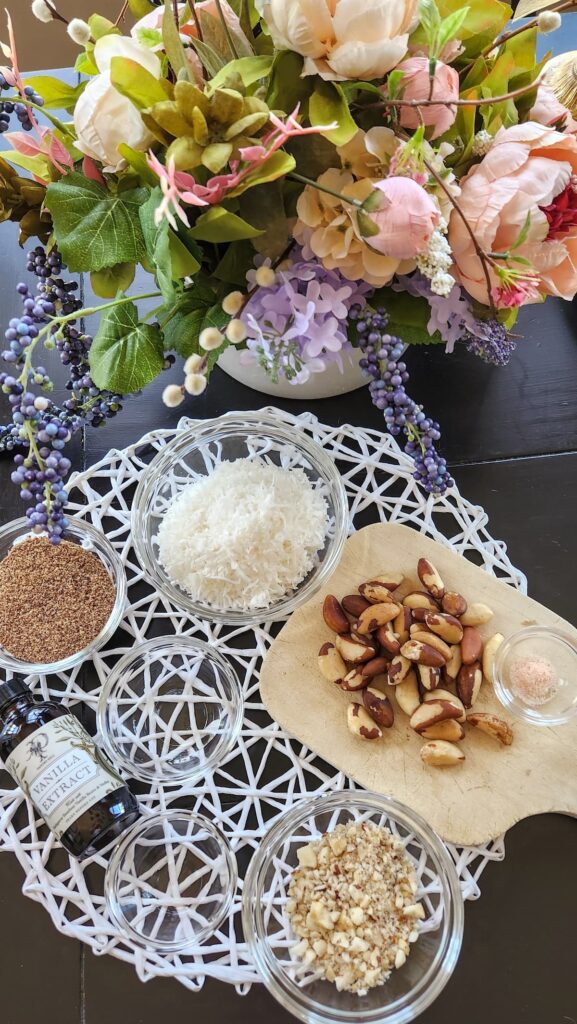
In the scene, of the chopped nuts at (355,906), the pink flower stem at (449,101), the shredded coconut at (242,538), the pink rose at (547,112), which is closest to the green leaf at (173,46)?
the pink flower stem at (449,101)

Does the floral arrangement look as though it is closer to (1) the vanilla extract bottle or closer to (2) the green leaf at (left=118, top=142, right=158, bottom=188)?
(2) the green leaf at (left=118, top=142, right=158, bottom=188)

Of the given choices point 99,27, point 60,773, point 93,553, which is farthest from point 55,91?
point 60,773

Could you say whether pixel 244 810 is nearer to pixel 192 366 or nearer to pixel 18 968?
pixel 18 968

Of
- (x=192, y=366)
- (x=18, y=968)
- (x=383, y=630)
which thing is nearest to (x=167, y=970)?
(x=18, y=968)

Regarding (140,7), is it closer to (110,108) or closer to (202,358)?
(110,108)


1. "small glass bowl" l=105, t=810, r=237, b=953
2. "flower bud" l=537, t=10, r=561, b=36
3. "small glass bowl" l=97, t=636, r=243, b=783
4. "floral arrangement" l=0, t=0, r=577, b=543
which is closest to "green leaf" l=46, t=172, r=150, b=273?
"floral arrangement" l=0, t=0, r=577, b=543
